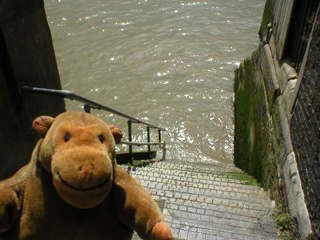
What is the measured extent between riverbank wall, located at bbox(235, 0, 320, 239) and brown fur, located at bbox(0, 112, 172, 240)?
199 cm

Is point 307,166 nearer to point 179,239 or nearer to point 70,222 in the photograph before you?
point 179,239

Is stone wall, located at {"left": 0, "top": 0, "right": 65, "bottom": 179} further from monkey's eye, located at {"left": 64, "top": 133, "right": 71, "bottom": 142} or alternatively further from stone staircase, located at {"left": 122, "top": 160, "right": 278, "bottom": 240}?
stone staircase, located at {"left": 122, "top": 160, "right": 278, "bottom": 240}

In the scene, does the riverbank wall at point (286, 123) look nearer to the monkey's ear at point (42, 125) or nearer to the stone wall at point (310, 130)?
the stone wall at point (310, 130)

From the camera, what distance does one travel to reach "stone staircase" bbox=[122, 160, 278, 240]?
11.6ft

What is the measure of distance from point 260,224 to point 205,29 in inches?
476

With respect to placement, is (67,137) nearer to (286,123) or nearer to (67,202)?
(67,202)

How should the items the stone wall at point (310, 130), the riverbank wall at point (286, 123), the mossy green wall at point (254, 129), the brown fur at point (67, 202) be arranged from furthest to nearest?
the mossy green wall at point (254, 129), the riverbank wall at point (286, 123), the stone wall at point (310, 130), the brown fur at point (67, 202)

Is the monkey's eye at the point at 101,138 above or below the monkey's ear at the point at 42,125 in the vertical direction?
below

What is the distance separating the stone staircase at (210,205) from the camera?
3.54 metres

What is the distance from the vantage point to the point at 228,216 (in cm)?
392

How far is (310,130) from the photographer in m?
3.66

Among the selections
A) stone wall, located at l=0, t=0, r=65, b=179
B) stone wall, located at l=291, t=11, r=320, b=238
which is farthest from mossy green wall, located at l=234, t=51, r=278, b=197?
stone wall, located at l=0, t=0, r=65, b=179

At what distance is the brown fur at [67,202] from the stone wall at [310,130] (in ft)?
6.51

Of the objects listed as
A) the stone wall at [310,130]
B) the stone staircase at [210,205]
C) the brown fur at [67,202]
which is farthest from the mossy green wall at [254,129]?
the brown fur at [67,202]
